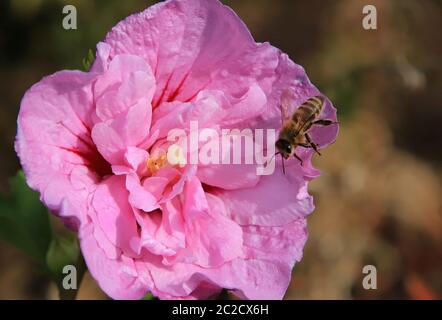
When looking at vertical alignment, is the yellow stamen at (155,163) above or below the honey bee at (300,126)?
below

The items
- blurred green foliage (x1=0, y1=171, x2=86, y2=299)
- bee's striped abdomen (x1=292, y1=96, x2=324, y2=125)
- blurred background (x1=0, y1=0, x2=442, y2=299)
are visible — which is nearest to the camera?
bee's striped abdomen (x1=292, y1=96, x2=324, y2=125)

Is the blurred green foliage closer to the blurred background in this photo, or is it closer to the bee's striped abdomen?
the bee's striped abdomen

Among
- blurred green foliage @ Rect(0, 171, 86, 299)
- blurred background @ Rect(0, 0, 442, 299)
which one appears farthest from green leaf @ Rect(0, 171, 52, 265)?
blurred background @ Rect(0, 0, 442, 299)

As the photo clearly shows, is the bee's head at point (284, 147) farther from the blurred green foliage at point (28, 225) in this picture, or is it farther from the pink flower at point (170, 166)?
the blurred green foliage at point (28, 225)

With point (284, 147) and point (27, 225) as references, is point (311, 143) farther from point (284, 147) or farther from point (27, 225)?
point (27, 225)

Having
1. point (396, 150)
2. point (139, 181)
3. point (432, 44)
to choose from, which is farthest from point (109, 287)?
point (432, 44)

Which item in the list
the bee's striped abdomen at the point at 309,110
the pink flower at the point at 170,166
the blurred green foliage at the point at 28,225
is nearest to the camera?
the pink flower at the point at 170,166

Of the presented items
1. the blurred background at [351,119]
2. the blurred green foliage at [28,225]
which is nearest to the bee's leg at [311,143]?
the blurred green foliage at [28,225]
